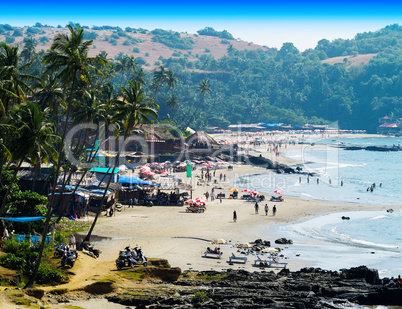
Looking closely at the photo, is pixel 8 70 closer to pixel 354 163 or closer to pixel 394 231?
pixel 394 231

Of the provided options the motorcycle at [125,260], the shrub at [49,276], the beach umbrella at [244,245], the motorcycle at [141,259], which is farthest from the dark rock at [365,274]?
the shrub at [49,276]

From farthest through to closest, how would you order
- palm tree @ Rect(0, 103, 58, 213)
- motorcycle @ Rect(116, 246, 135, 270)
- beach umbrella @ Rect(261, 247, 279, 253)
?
1. beach umbrella @ Rect(261, 247, 279, 253)
2. motorcycle @ Rect(116, 246, 135, 270)
3. palm tree @ Rect(0, 103, 58, 213)

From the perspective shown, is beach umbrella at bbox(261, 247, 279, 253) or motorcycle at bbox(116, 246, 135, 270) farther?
beach umbrella at bbox(261, 247, 279, 253)

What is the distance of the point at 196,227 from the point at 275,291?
55.1 feet

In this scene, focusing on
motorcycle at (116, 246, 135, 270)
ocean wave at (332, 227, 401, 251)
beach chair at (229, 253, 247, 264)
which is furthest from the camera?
ocean wave at (332, 227, 401, 251)

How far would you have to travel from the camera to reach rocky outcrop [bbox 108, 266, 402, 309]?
21.9m

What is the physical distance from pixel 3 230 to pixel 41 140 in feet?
27.3

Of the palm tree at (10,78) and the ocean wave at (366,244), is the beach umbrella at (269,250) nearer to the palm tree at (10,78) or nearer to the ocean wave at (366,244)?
the ocean wave at (366,244)

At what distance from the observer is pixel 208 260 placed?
31281 millimetres

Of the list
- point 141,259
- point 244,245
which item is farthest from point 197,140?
point 141,259

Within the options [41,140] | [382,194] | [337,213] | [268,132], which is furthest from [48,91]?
[268,132]

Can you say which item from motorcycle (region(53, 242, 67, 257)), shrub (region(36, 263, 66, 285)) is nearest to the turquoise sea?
motorcycle (region(53, 242, 67, 257))

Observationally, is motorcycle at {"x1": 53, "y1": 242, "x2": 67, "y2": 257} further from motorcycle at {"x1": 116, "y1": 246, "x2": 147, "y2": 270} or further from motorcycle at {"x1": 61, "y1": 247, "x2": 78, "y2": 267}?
motorcycle at {"x1": 116, "y1": 246, "x2": 147, "y2": 270}

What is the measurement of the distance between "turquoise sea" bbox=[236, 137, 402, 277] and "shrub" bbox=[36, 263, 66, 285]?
16.8m
